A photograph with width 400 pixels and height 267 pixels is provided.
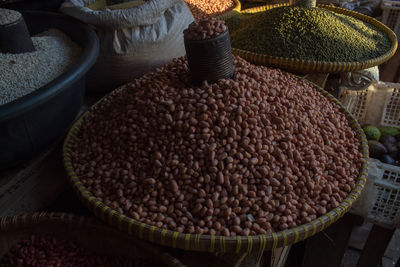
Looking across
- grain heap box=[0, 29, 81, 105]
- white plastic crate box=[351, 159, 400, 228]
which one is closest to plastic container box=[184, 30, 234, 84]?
grain heap box=[0, 29, 81, 105]

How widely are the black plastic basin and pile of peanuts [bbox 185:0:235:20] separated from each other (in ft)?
3.52

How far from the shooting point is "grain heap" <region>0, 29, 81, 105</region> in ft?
3.25

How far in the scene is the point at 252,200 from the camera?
92cm

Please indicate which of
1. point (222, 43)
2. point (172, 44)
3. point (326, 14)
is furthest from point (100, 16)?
point (326, 14)

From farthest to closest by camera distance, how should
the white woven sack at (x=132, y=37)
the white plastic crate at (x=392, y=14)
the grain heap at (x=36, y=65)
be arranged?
the white plastic crate at (x=392, y=14) → the white woven sack at (x=132, y=37) → the grain heap at (x=36, y=65)

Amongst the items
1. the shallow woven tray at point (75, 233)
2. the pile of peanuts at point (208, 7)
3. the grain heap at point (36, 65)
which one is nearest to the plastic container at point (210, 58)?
the grain heap at point (36, 65)

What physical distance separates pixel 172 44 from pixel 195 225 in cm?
85

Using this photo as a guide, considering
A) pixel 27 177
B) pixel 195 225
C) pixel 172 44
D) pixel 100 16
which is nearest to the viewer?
pixel 195 225

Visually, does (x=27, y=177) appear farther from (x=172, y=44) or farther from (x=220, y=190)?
(x=172, y=44)

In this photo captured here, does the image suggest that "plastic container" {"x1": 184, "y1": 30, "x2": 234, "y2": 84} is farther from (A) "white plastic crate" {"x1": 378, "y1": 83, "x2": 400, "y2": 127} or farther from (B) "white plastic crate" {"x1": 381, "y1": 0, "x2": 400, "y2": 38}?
(B) "white plastic crate" {"x1": 381, "y1": 0, "x2": 400, "y2": 38}

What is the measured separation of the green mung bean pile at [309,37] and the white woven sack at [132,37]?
1.40ft

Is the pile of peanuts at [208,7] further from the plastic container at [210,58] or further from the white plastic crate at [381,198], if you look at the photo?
the white plastic crate at [381,198]

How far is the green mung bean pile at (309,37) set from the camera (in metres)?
1.63

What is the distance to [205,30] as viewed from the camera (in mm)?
1066
